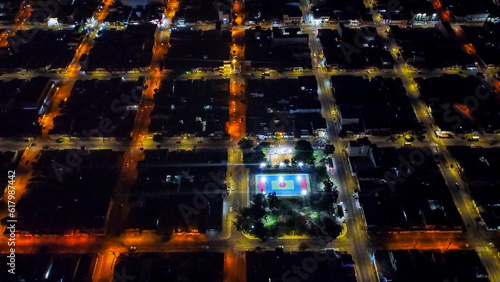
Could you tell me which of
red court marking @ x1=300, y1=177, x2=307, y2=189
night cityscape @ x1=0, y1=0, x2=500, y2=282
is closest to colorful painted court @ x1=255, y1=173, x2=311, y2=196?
red court marking @ x1=300, y1=177, x2=307, y2=189

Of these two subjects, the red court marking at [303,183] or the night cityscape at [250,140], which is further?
the red court marking at [303,183]

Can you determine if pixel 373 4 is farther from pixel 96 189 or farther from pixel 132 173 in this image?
pixel 96 189

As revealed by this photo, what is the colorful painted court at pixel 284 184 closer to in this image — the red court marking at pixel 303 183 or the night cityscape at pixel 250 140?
the red court marking at pixel 303 183

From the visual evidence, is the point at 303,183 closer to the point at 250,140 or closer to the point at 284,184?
the point at 284,184

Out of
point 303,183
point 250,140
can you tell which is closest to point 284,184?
point 303,183

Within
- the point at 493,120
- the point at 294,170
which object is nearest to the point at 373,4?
the point at 493,120

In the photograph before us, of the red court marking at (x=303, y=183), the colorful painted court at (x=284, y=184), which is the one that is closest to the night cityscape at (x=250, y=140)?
the colorful painted court at (x=284, y=184)

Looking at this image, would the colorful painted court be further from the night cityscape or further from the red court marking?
the night cityscape
